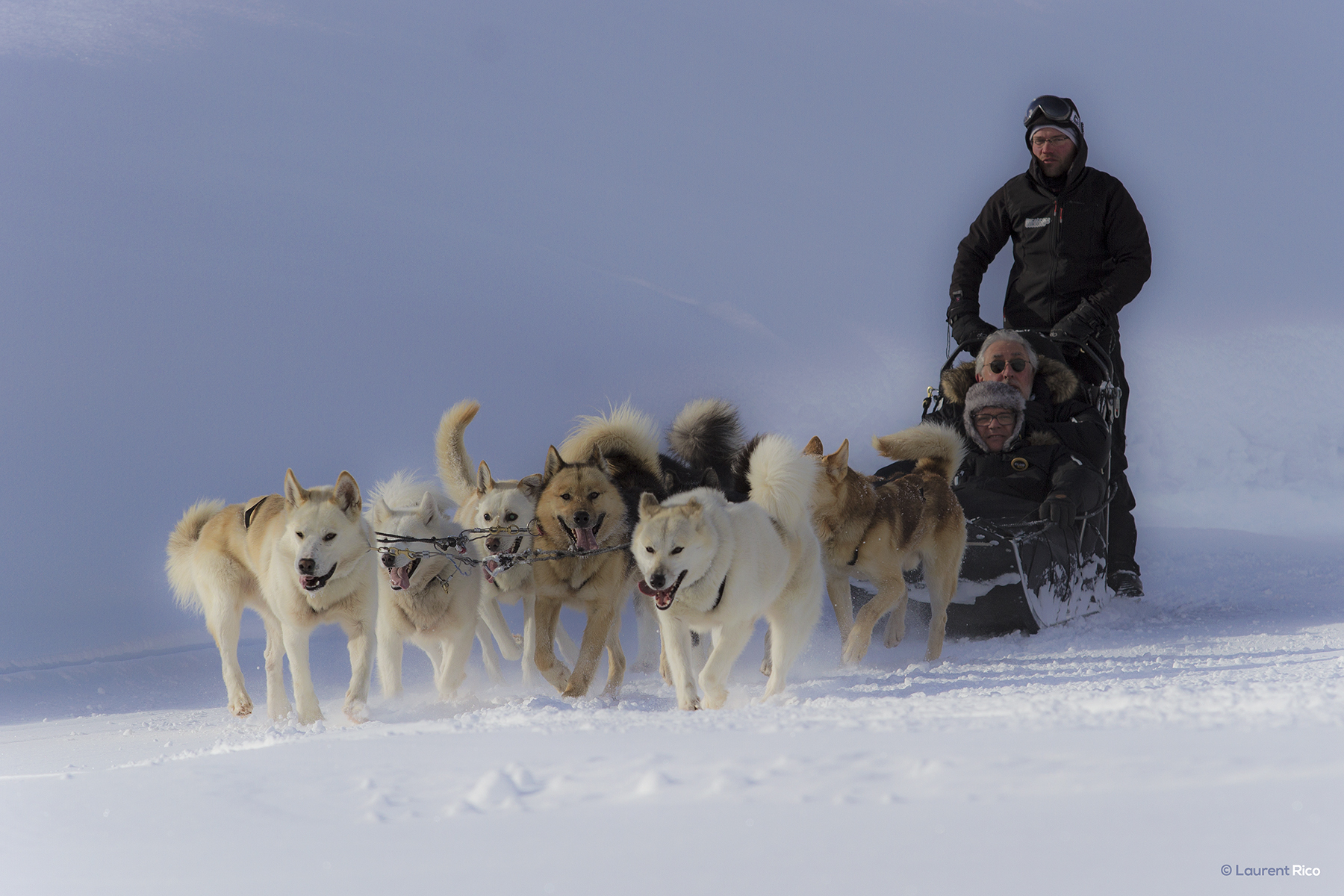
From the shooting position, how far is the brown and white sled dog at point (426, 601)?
165 inches

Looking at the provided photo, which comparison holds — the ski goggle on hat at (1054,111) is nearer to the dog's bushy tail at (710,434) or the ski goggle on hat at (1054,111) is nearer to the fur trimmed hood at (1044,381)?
the fur trimmed hood at (1044,381)

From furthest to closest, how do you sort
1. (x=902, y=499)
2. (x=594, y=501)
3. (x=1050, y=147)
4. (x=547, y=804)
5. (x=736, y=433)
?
(x=1050, y=147), (x=736, y=433), (x=902, y=499), (x=594, y=501), (x=547, y=804)

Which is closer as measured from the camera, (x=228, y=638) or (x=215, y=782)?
(x=215, y=782)

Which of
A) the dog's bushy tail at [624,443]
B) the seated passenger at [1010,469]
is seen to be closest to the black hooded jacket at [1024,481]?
the seated passenger at [1010,469]

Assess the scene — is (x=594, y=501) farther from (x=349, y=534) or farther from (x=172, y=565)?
(x=172, y=565)

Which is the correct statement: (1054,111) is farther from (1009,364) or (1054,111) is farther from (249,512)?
(249,512)

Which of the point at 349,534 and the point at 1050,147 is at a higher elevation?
the point at 1050,147

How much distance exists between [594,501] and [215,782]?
198 centimetres

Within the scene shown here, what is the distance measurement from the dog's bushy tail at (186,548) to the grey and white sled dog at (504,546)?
119 cm

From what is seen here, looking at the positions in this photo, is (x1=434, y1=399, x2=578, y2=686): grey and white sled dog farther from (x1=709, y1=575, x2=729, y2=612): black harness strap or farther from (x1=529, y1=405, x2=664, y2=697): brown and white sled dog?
(x1=709, y1=575, x2=729, y2=612): black harness strap

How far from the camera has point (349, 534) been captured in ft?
12.8

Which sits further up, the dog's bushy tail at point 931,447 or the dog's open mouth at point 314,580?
the dog's bushy tail at point 931,447

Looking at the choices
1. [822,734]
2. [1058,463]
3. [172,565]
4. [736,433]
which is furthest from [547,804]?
[1058,463]

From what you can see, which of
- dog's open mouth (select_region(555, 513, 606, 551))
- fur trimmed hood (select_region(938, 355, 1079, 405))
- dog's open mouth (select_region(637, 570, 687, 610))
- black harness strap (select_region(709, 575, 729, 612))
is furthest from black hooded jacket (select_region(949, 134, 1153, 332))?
dog's open mouth (select_region(637, 570, 687, 610))
